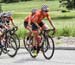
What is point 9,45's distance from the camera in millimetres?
14836

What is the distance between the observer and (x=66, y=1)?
188 ft

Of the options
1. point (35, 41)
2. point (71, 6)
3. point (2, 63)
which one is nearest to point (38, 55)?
point (35, 41)

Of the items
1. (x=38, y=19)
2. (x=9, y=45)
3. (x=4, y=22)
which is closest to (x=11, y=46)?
(x=9, y=45)

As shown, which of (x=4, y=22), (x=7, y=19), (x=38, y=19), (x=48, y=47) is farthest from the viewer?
(x=7, y=19)

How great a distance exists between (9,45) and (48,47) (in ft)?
4.71

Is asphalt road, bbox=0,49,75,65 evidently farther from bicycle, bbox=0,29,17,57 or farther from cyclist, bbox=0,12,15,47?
cyclist, bbox=0,12,15,47

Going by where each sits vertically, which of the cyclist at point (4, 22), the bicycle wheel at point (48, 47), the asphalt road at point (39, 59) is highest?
the cyclist at point (4, 22)

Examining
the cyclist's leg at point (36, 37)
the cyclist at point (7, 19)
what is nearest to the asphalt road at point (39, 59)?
the cyclist's leg at point (36, 37)

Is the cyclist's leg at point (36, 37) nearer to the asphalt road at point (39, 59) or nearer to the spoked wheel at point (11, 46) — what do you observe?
the asphalt road at point (39, 59)

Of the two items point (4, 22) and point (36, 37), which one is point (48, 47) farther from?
point (4, 22)

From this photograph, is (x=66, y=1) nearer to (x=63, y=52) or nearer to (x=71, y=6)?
(x=71, y=6)

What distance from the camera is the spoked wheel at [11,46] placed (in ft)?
48.3

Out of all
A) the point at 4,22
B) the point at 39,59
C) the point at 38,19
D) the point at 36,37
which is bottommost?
the point at 39,59

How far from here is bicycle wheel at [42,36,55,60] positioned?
14011 millimetres
